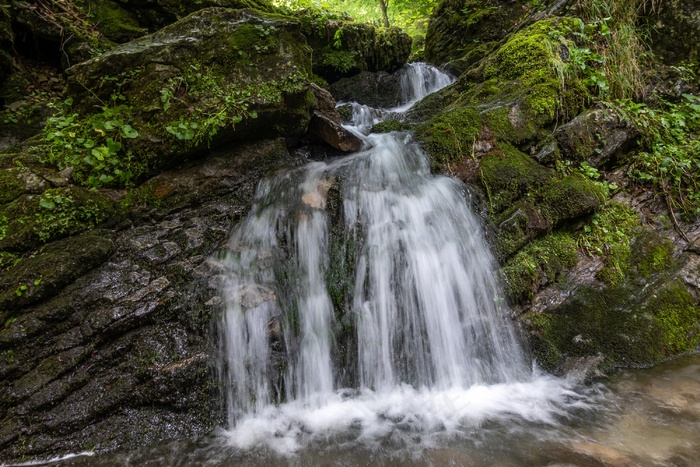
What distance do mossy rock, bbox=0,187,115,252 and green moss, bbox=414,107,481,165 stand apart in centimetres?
374

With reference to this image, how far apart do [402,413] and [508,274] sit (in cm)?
176

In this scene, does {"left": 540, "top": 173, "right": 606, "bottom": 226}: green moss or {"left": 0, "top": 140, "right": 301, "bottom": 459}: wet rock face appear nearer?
{"left": 0, "top": 140, "right": 301, "bottom": 459}: wet rock face

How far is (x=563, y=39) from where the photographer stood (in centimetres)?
486

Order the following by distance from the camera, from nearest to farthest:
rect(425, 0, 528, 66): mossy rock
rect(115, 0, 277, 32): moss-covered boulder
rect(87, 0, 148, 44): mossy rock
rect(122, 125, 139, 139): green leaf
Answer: rect(122, 125, 139, 139): green leaf
rect(87, 0, 148, 44): mossy rock
rect(115, 0, 277, 32): moss-covered boulder
rect(425, 0, 528, 66): mossy rock

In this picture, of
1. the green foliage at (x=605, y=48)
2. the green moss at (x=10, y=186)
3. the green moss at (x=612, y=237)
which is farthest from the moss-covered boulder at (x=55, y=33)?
the green moss at (x=612, y=237)

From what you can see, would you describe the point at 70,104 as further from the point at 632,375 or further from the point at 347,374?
the point at 632,375

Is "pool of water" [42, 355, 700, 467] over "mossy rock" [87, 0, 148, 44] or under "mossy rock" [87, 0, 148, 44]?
under

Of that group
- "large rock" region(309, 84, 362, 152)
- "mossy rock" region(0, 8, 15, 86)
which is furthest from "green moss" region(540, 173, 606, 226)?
"mossy rock" region(0, 8, 15, 86)

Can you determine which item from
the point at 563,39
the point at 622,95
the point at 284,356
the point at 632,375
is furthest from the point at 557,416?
the point at 563,39

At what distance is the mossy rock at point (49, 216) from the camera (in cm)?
293

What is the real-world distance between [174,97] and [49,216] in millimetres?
1700

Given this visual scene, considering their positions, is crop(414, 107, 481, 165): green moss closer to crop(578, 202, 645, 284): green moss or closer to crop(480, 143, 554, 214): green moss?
crop(480, 143, 554, 214): green moss

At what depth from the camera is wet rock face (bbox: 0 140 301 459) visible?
2.49 meters

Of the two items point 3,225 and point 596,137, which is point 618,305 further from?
point 3,225
